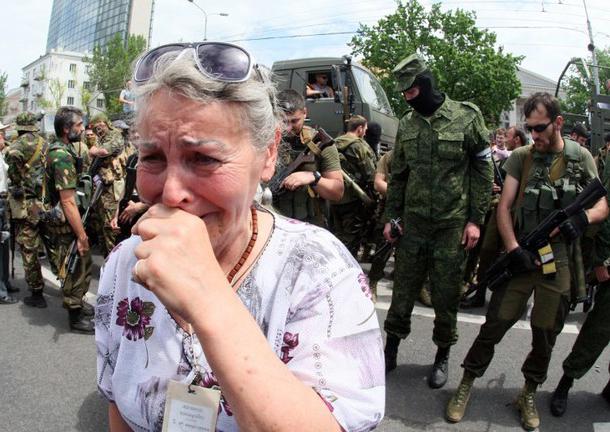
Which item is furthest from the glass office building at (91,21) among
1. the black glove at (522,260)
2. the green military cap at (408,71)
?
the black glove at (522,260)

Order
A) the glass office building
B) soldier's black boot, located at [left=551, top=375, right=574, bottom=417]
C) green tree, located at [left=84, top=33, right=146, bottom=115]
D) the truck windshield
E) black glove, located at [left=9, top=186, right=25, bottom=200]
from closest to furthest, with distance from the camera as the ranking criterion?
1. soldier's black boot, located at [left=551, top=375, right=574, bottom=417]
2. black glove, located at [left=9, top=186, right=25, bottom=200]
3. the truck windshield
4. green tree, located at [left=84, top=33, right=146, bottom=115]
5. the glass office building

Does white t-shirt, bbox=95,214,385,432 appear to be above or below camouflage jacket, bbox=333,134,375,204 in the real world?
above

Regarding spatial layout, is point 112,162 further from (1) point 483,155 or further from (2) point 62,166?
(1) point 483,155

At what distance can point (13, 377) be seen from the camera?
363 centimetres

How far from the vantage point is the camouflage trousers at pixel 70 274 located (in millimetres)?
4590

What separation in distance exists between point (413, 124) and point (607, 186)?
4.41 ft

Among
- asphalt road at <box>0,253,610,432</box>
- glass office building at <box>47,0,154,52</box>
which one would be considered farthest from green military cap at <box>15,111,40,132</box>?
glass office building at <box>47,0,154,52</box>

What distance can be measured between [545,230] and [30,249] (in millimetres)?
4779

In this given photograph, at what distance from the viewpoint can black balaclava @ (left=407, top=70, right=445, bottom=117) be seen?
347 cm

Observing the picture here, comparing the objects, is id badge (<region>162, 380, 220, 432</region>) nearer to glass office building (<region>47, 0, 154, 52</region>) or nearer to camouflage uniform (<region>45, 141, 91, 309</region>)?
camouflage uniform (<region>45, 141, 91, 309</region>)

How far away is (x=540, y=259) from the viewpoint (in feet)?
10.4

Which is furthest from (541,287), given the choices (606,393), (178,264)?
(178,264)

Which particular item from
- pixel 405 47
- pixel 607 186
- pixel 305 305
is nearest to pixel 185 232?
pixel 305 305

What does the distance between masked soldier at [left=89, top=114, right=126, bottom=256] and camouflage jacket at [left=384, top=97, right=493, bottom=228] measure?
356 centimetres
